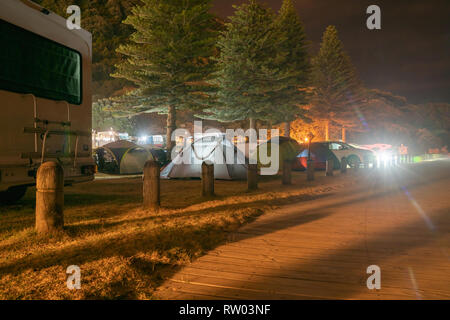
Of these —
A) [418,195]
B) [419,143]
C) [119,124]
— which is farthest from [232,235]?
[419,143]

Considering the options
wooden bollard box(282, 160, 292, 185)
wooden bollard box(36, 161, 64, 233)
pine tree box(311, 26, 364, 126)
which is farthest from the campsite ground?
pine tree box(311, 26, 364, 126)

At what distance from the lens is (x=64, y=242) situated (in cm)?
420

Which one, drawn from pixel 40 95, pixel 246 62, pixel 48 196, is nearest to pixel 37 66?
pixel 40 95

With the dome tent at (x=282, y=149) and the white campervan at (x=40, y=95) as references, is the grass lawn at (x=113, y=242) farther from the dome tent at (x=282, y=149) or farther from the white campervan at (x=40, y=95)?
the dome tent at (x=282, y=149)

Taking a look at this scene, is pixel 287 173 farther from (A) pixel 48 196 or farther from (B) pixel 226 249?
(A) pixel 48 196

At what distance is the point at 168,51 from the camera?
2352 cm

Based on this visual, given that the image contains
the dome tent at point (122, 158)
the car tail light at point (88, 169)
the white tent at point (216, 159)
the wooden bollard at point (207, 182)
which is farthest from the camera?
the dome tent at point (122, 158)

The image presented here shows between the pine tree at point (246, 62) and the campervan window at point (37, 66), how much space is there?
2211 centimetres

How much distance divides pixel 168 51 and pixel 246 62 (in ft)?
25.6

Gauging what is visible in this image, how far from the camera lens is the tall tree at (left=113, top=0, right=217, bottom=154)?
2295 centimetres

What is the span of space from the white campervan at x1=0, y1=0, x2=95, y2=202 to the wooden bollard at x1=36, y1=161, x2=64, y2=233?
4.60ft

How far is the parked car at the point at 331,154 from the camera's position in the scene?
58.5ft

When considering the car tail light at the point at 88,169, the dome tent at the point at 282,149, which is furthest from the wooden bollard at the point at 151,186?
the dome tent at the point at 282,149

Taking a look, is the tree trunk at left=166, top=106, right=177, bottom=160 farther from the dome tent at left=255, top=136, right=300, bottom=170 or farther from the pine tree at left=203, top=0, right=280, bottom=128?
the dome tent at left=255, top=136, right=300, bottom=170
